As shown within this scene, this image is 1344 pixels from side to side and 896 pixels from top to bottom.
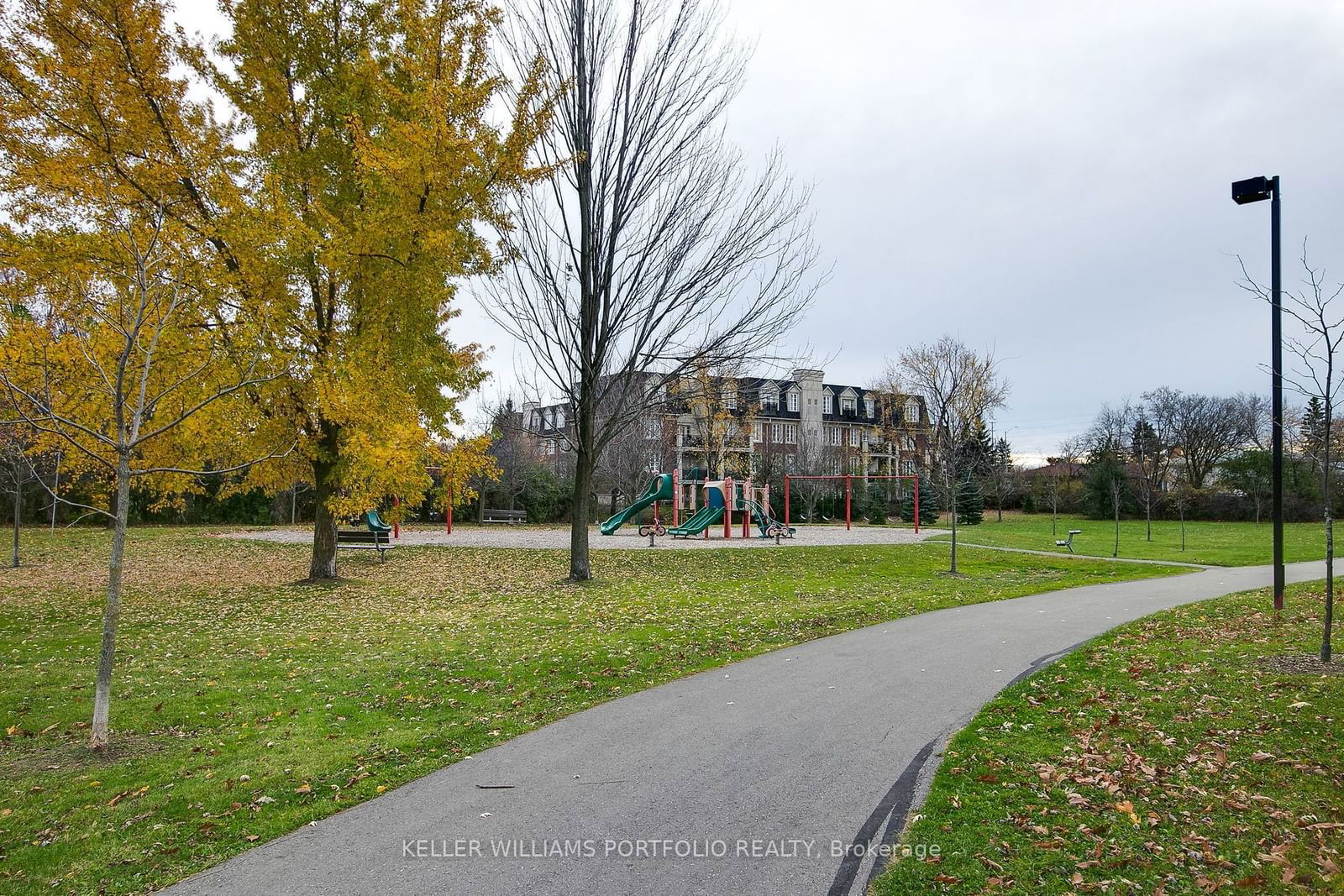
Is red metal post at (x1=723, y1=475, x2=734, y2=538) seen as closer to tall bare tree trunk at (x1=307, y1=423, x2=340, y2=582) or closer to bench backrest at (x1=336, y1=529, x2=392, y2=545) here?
bench backrest at (x1=336, y1=529, x2=392, y2=545)

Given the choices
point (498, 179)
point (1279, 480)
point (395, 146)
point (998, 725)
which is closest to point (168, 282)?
point (395, 146)

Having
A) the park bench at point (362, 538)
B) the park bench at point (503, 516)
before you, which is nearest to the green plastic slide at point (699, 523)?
the park bench at point (362, 538)

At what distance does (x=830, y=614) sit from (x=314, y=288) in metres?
10.6

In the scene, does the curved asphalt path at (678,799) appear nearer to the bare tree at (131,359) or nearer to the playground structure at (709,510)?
the bare tree at (131,359)

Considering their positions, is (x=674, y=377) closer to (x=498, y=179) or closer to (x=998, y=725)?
(x=498, y=179)

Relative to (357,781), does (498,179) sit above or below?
above

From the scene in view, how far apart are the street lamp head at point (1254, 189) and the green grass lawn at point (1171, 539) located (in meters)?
13.1

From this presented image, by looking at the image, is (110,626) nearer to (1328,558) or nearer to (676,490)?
(1328,558)

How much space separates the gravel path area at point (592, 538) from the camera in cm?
2548

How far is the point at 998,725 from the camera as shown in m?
5.91

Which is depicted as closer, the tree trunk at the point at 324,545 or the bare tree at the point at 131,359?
the bare tree at the point at 131,359

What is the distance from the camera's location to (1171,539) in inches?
1241

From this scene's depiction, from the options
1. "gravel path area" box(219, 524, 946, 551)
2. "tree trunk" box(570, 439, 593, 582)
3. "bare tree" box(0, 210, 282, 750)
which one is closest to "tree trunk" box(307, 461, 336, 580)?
"bare tree" box(0, 210, 282, 750)

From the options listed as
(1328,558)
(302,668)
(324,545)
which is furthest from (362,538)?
(1328,558)
